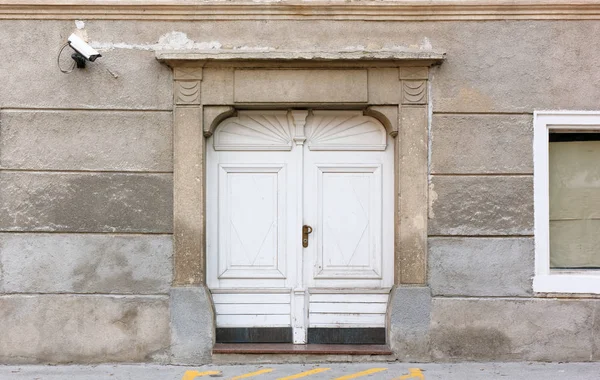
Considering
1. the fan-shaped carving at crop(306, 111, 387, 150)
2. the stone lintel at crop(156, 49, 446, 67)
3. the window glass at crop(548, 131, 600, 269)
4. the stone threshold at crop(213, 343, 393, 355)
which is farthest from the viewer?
the fan-shaped carving at crop(306, 111, 387, 150)

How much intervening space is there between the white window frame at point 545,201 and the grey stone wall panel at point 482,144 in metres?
0.10

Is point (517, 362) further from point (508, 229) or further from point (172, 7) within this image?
point (172, 7)

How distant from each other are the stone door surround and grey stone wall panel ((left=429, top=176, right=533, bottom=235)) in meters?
0.15

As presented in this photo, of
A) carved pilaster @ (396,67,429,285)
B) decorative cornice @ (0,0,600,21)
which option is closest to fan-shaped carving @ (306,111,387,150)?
carved pilaster @ (396,67,429,285)

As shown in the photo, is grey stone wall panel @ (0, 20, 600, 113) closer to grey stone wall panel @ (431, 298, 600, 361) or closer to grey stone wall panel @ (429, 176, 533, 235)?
grey stone wall panel @ (429, 176, 533, 235)

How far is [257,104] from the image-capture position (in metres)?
7.12

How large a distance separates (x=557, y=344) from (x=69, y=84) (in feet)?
18.9

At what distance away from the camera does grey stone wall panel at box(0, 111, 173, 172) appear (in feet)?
23.1

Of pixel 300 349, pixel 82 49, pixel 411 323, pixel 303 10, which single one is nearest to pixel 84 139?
pixel 82 49

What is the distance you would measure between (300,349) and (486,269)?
211cm

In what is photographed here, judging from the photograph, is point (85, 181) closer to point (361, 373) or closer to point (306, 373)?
point (306, 373)

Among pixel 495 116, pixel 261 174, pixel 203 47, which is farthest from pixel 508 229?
pixel 203 47

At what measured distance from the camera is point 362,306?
24.1 ft

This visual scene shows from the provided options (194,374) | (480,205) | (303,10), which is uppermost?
(303,10)
